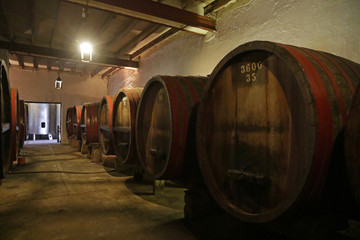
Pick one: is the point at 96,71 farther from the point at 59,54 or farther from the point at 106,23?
the point at 106,23

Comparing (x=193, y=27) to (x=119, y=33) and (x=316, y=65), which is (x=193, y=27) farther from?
(x=316, y=65)

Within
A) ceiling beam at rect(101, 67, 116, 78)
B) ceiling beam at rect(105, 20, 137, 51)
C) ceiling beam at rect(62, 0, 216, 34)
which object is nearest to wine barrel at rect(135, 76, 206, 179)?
ceiling beam at rect(62, 0, 216, 34)

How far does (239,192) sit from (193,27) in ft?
11.4

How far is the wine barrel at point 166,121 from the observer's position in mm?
2314

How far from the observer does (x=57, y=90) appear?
12.1m

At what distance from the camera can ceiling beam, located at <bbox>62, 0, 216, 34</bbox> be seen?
11.8ft

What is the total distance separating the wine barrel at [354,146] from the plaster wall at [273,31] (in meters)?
1.64

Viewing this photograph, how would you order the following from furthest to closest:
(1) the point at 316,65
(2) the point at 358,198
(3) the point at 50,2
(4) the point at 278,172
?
(3) the point at 50,2, (4) the point at 278,172, (1) the point at 316,65, (2) the point at 358,198

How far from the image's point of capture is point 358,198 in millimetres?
1094

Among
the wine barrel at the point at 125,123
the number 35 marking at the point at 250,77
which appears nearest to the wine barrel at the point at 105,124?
the wine barrel at the point at 125,123

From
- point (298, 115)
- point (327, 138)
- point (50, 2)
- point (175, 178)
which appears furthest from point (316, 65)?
point (50, 2)

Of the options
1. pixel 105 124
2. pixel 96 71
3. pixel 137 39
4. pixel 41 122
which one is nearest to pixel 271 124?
pixel 105 124

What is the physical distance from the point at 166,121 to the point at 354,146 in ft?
6.06

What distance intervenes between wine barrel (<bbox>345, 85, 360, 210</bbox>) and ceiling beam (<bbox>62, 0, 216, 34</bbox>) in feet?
11.1
